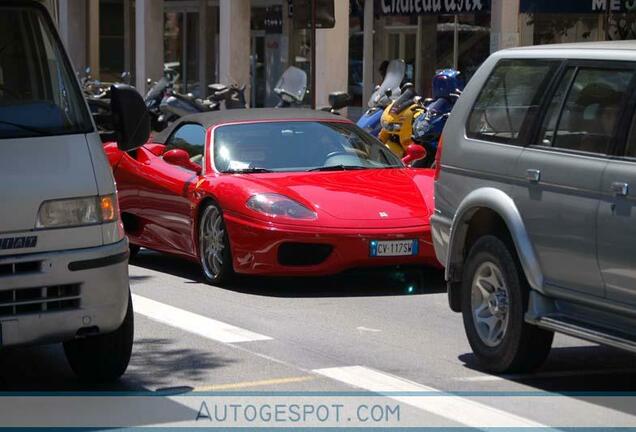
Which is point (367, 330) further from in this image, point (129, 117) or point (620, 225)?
point (620, 225)

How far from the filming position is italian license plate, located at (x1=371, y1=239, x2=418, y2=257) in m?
10.6

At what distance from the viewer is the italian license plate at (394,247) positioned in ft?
34.9

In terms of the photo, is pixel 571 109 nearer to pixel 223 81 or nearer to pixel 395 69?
pixel 395 69

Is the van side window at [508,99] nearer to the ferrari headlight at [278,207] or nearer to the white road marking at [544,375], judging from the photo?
the white road marking at [544,375]

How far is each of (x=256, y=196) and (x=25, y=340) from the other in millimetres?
4313

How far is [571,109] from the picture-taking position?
7.35 meters

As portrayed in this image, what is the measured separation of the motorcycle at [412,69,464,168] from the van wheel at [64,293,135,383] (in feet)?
22.4

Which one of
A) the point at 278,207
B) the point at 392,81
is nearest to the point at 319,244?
the point at 278,207

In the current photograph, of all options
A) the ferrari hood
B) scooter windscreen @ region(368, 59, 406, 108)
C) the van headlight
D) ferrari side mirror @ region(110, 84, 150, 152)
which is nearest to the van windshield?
ferrari side mirror @ region(110, 84, 150, 152)

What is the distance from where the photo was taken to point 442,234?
328 inches

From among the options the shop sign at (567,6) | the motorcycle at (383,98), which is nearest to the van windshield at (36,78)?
the motorcycle at (383,98)

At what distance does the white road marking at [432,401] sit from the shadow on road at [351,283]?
3054 millimetres

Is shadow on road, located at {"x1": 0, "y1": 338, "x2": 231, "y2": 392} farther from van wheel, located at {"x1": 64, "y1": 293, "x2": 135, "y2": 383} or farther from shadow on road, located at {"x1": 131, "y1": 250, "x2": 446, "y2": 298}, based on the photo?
shadow on road, located at {"x1": 131, "y1": 250, "x2": 446, "y2": 298}

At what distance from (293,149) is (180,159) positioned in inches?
38.7
